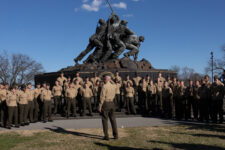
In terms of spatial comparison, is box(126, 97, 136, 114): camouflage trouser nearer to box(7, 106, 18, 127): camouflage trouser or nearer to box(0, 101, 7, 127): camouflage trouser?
box(7, 106, 18, 127): camouflage trouser

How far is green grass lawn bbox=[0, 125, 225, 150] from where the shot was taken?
6.54 meters

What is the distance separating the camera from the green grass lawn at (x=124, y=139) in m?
6.54

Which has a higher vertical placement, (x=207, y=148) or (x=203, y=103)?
(x=203, y=103)

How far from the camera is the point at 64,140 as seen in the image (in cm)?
748

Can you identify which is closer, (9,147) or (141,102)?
(9,147)

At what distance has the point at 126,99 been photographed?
13.3 metres

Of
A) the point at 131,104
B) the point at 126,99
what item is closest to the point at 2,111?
the point at 126,99

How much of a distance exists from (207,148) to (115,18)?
15292 mm

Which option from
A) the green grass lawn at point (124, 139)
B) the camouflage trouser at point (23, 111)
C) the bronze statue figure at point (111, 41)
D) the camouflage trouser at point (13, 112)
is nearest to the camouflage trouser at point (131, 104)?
the green grass lawn at point (124, 139)

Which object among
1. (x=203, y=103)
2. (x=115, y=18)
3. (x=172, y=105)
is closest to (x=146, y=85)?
(x=172, y=105)

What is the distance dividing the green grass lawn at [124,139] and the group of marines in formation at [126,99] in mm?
2019

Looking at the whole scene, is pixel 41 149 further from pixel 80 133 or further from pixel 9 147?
pixel 80 133

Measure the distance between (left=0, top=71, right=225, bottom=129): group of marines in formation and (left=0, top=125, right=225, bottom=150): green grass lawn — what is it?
2.02 meters

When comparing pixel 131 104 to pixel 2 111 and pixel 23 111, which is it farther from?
pixel 2 111
